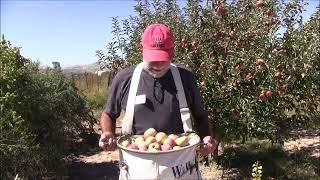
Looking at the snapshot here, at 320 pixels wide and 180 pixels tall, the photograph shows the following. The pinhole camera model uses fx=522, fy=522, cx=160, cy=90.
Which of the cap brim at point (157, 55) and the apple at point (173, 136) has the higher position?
the cap brim at point (157, 55)

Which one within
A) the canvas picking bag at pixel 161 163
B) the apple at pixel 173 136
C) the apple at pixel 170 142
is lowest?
the canvas picking bag at pixel 161 163

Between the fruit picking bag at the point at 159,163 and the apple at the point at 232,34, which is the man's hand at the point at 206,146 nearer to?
the fruit picking bag at the point at 159,163

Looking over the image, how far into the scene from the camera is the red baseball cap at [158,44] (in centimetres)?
303

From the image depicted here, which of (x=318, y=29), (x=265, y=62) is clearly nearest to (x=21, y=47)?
(x=265, y=62)

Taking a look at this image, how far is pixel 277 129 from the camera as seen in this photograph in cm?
728

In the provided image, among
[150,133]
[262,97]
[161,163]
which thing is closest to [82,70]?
[262,97]

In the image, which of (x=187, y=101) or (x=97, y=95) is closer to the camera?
(x=187, y=101)

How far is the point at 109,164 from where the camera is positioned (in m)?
8.90

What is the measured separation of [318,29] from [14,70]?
4246 mm

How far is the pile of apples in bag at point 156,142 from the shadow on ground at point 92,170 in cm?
491

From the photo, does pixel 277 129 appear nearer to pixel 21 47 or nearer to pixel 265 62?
pixel 265 62


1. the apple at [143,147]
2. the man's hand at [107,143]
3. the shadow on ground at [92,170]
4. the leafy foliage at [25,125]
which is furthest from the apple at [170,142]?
the shadow on ground at [92,170]

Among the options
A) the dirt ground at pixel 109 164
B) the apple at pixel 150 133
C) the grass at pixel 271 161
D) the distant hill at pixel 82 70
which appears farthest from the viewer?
the distant hill at pixel 82 70

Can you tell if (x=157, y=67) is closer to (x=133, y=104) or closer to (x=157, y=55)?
(x=157, y=55)
